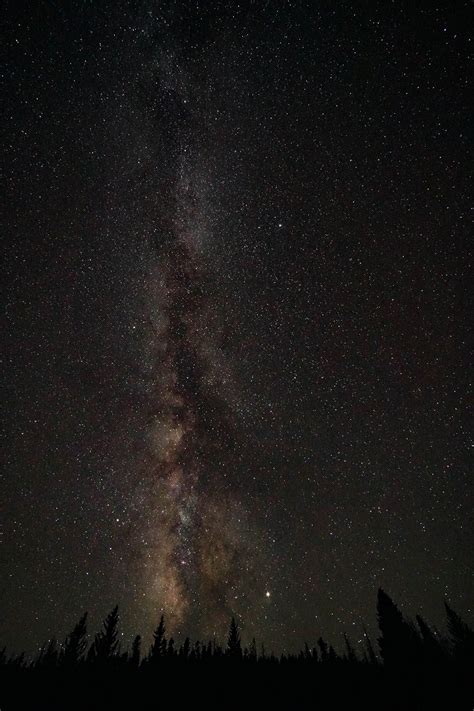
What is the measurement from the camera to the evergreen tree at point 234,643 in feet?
148

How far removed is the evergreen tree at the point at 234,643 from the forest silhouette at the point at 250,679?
0.94 metres

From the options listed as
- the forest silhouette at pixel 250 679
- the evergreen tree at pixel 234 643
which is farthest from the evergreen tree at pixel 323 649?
the evergreen tree at pixel 234 643

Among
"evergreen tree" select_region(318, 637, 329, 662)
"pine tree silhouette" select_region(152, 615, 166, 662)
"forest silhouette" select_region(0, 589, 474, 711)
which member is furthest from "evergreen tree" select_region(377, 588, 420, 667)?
"pine tree silhouette" select_region(152, 615, 166, 662)

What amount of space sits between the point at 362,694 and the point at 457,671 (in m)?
8.89

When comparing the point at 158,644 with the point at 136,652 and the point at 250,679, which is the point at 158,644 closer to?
the point at 136,652

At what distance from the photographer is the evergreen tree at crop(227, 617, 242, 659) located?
4509 centimetres

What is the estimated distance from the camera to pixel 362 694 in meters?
32.9

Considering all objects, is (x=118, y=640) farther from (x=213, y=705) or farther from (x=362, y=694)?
(x=362, y=694)

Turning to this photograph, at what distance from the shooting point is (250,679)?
37.9 m

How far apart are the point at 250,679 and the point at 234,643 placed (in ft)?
39.1

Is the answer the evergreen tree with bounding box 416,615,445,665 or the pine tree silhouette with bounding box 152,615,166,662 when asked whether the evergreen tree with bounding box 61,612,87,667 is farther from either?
the evergreen tree with bounding box 416,615,445,665

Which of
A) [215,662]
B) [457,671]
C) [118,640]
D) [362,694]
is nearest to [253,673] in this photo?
[215,662]

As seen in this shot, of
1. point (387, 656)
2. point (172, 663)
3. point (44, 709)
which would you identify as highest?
point (172, 663)

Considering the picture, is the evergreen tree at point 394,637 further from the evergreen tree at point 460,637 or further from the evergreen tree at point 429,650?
the evergreen tree at point 460,637
